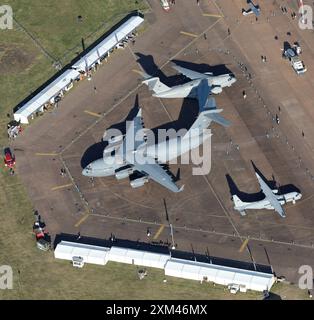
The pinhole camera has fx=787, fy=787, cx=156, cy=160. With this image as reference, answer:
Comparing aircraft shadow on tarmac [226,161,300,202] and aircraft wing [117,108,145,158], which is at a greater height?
aircraft wing [117,108,145,158]

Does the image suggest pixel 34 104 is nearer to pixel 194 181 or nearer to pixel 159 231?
pixel 194 181

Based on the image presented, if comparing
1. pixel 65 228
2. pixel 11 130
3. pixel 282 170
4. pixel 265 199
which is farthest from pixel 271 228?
pixel 11 130

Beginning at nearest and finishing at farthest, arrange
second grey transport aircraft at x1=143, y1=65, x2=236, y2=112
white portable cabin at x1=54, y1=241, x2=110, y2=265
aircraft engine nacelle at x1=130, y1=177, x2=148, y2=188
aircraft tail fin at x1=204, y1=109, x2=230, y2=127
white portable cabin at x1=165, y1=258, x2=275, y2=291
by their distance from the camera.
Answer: white portable cabin at x1=165, y1=258, x2=275, y2=291, white portable cabin at x1=54, y1=241, x2=110, y2=265, aircraft engine nacelle at x1=130, y1=177, x2=148, y2=188, aircraft tail fin at x1=204, y1=109, x2=230, y2=127, second grey transport aircraft at x1=143, y1=65, x2=236, y2=112

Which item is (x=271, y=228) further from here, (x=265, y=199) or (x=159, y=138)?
(x=159, y=138)

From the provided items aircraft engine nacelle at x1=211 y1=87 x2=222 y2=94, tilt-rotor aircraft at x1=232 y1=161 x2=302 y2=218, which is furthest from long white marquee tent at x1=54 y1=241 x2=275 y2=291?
aircraft engine nacelle at x1=211 y1=87 x2=222 y2=94

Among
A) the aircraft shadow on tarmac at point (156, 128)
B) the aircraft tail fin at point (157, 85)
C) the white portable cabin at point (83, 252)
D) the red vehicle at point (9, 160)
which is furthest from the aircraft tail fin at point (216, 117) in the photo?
the red vehicle at point (9, 160)

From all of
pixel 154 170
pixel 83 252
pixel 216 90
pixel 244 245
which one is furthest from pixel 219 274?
pixel 216 90

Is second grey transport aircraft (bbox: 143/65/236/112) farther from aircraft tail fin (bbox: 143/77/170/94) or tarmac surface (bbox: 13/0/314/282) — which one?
tarmac surface (bbox: 13/0/314/282)
